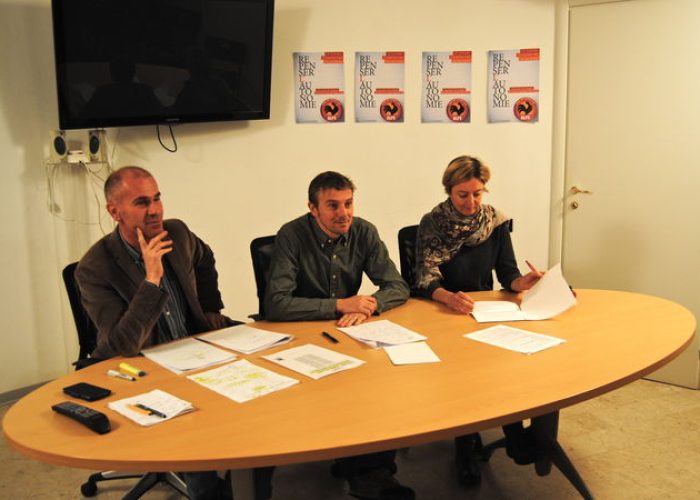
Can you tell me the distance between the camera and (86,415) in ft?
4.92

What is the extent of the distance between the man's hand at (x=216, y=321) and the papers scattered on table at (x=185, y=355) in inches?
12.5

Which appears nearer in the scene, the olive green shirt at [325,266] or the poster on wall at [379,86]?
the olive green shirt at [325,266]

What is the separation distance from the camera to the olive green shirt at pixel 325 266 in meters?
2.45

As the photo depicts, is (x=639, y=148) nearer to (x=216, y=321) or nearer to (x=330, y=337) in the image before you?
(x=330, y=337)

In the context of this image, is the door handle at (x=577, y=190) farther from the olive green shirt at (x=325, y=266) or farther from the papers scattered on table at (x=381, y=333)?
the papers scattered on table at (x=381, y=333)

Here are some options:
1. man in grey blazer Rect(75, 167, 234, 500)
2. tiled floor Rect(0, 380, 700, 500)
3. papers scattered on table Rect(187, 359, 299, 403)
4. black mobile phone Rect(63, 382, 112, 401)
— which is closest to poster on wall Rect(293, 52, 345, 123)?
man in grey blazer Rect(75, 167, 234, 500)

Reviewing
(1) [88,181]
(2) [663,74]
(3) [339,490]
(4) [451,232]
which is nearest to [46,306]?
(1) [88,181]

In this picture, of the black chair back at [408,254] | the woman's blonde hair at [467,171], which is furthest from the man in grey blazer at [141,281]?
the woman's blonde hair at [467,171]

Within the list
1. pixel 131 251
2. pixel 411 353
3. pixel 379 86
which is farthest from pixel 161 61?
pixel 411 353

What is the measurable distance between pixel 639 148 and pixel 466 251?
1.46 meters

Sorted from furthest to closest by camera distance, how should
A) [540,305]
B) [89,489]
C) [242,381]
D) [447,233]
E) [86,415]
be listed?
[447,233], [89,489], [540,305], [242,381], [86,415]

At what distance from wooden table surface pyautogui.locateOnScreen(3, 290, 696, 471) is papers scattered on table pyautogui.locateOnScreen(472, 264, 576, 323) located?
0.11m

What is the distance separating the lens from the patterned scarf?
108 inches

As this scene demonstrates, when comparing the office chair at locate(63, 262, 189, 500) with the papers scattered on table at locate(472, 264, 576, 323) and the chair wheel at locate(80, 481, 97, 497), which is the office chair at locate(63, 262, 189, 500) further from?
the papers scattered on table at locate(472, 264, 576, 323)
